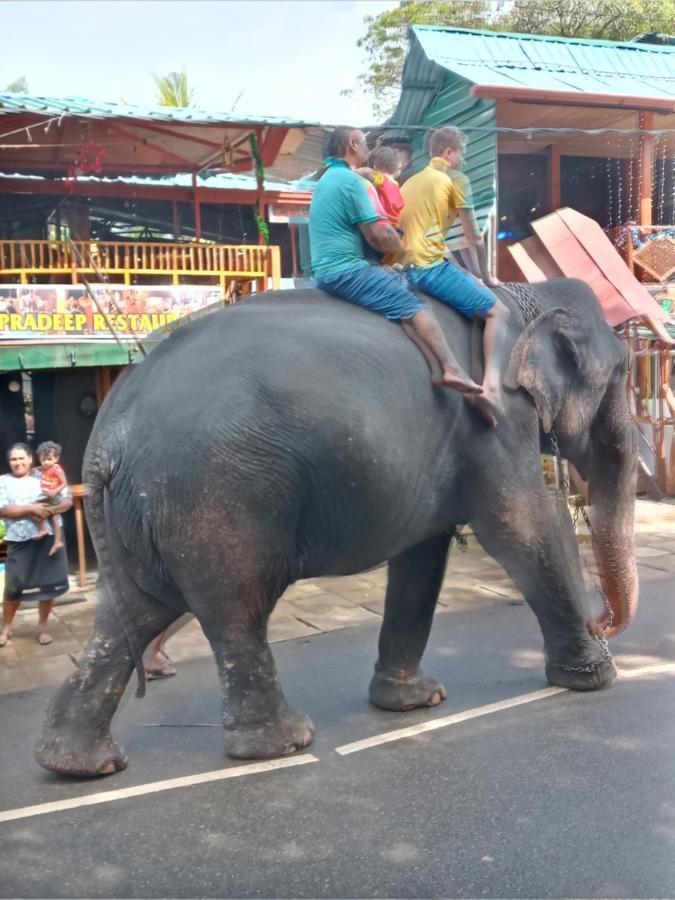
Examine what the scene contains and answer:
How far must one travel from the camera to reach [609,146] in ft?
42.0

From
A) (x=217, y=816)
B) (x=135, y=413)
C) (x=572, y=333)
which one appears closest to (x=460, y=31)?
(x=572, y=333)

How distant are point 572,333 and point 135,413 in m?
2.01

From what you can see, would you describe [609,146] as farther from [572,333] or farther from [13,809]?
[13,809]

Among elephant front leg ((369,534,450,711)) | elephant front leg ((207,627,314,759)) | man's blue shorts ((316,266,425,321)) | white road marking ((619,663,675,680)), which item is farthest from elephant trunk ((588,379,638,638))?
elephant front leg ((207,627,314,759))

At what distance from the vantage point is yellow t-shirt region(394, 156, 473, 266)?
408 cm

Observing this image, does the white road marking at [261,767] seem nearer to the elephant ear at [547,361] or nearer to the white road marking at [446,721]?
the white road marking at [446,721]

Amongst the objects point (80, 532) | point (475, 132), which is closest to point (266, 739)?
point (80, 532)

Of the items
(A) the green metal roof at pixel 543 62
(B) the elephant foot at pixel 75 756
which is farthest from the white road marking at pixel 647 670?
(A) the green metal roof at pixel 543 62

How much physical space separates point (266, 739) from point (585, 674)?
157 centimetres

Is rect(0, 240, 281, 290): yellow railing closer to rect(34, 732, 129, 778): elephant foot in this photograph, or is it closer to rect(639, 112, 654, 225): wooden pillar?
rect(639, 112, 654, 225): wooden pillar

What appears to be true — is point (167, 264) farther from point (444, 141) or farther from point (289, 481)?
point (289, 481)

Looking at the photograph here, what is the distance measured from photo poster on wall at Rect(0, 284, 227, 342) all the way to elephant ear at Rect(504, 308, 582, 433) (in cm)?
481

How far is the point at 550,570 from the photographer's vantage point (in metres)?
4.01

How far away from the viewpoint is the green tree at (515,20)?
1980cm
